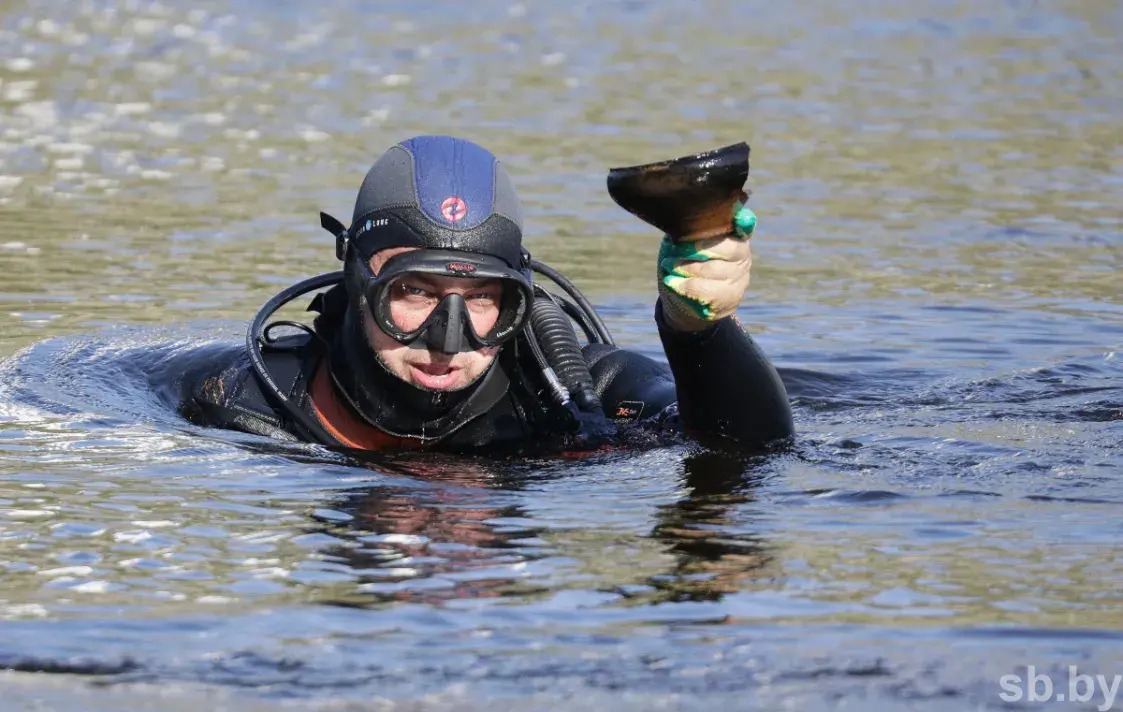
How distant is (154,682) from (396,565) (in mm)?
789

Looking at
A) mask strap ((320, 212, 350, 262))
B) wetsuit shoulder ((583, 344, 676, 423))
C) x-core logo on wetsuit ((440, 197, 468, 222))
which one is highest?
x-core logo on wetsuit ((440, 197, 468, 222))

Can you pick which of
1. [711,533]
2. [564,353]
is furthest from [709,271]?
[564,353]

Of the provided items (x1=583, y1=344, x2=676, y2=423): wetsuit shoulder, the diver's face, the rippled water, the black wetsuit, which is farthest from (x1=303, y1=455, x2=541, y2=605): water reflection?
(x1=583, y1=344, x2=676, y2=423): wetsuit shoulder

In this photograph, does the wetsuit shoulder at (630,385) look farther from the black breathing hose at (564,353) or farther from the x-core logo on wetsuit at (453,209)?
the x-core logo on wetsuit at (453,209)

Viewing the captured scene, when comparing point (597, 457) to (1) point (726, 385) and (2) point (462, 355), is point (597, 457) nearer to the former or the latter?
(2) point (462, 355)

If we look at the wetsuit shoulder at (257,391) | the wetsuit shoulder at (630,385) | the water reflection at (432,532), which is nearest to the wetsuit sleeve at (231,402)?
the wetsuit shoulder at (257,391)

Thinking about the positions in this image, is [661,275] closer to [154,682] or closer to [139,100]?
[154,682]

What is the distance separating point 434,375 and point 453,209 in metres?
0.45

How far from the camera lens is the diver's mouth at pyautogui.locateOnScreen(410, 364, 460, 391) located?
466cm

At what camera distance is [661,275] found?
4102 mm

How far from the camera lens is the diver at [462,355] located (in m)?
4.45

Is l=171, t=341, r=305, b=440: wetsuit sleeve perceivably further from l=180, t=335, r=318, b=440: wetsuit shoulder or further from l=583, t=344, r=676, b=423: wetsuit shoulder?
l=583, t=344, r=676, b=423: wetsuit shoulder

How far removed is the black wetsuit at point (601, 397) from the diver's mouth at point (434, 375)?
30 centimetres

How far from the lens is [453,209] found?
4664mm
